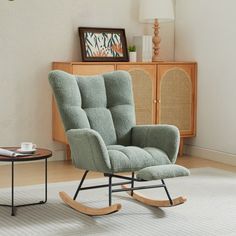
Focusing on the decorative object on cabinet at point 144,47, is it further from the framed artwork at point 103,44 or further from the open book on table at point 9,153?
the open book on table at point 9,153

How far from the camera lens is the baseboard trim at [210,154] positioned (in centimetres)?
568

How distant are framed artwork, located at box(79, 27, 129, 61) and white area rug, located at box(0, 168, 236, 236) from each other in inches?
62.7

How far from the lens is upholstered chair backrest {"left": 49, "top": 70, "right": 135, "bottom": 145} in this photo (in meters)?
3.88

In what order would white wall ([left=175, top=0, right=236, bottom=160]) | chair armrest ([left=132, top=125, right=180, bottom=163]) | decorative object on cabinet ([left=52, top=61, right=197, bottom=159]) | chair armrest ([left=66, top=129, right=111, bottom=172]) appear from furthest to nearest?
white wall ([left=175, top=0, right=236, bottom=160])
decorative object on cabinet ([left=52, top=61, right=197, bottom=159])
chair armrest ([left=132, top=125, right=180, bottom=163])
chair armrest ([left=66, top=129, right=111, bottom=172])

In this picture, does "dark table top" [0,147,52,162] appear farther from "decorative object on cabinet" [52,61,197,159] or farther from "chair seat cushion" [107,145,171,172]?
"decorative object on cabinet" [52,61,197,159]

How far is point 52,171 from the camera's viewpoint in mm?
5184

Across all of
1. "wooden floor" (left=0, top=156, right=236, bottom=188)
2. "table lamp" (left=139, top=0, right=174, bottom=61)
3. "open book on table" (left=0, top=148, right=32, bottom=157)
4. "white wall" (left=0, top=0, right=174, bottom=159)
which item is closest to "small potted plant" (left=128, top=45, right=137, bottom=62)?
"table lamp" (left=139, top=0, right=174, bottom=61)

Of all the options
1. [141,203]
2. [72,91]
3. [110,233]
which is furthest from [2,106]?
[110,233]

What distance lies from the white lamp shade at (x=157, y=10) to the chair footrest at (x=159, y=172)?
260 cm

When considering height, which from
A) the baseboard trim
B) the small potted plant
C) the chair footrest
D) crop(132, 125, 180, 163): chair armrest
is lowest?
the baseboard trim

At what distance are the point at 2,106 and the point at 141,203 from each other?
78.8 inches

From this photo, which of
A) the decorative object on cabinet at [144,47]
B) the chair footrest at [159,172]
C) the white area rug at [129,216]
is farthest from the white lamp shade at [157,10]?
the chair footrest at [159,172]

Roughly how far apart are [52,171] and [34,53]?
1162mm

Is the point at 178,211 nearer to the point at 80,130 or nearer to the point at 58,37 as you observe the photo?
the point at 80,130
